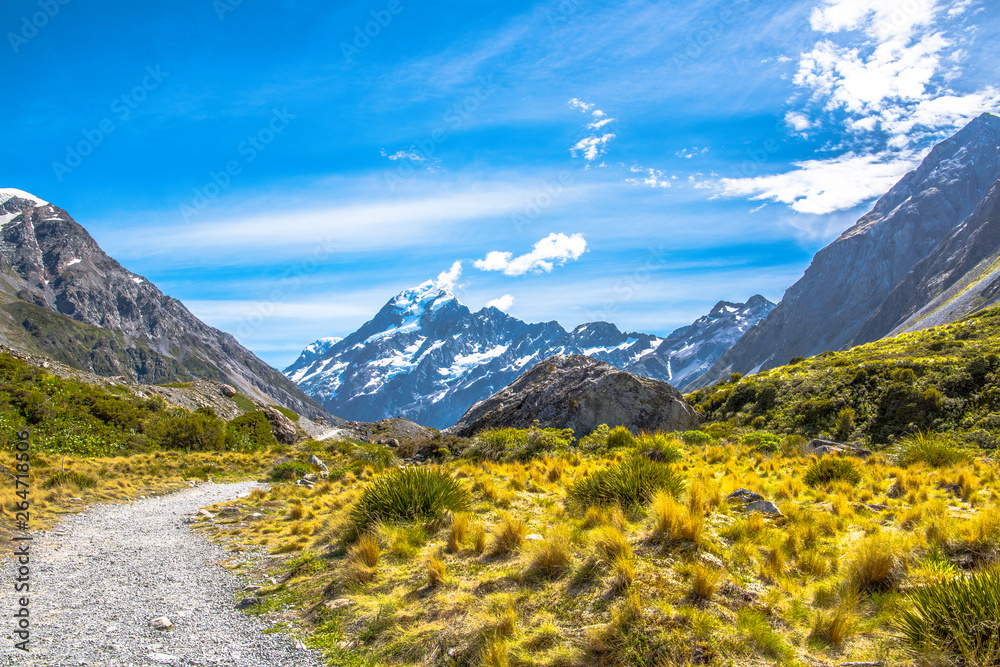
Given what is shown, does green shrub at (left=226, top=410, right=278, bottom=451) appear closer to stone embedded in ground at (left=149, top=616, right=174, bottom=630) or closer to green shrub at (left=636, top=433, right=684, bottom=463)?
green shrub at (left=636, top=433, right=684, bottom=463)

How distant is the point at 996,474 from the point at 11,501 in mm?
24731

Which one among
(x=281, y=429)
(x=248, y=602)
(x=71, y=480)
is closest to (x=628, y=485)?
(x=248, y=602)

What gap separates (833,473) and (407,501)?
33.1ft

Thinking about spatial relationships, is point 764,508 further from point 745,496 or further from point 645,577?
point 645,577

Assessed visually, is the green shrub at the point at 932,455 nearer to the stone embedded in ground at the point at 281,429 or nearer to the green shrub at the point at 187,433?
the green shrub at the point at 187,433

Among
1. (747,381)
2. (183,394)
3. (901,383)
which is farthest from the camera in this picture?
(183,394)

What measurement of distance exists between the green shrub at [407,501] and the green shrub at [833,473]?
27.7ft

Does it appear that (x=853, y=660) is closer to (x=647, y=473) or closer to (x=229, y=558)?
(x=647, y=473)

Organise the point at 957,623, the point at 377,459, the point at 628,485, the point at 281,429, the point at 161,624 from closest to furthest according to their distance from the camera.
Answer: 1. the point at 957,623
2. the point at 161,624
3. the point at 628,485
4. the point at 377,459
5. the point at 281,429

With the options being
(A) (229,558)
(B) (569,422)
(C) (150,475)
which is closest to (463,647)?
(A) (229,558)

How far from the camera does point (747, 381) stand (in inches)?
1380

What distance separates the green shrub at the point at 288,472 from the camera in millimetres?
25764

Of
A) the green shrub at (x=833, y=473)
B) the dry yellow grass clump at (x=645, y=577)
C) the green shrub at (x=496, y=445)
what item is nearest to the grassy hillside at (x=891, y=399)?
the green shrub at (x=833, y=473)

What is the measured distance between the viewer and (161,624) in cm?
670
